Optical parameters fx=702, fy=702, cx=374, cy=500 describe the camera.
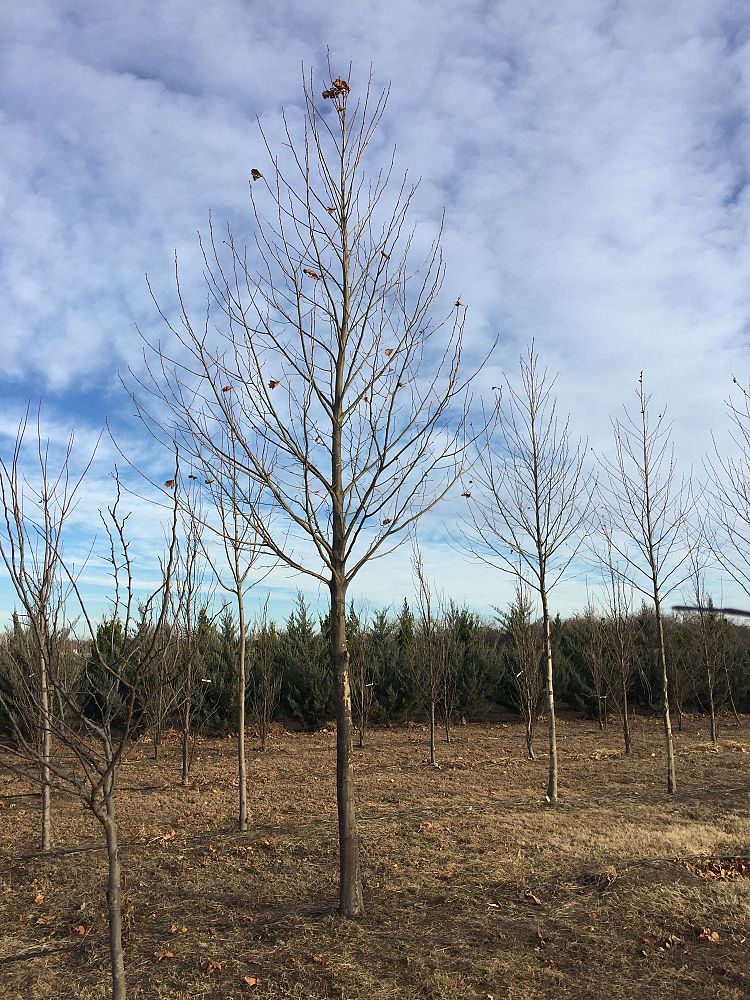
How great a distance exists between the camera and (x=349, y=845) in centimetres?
461

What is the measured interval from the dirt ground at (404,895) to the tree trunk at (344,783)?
0.54ft

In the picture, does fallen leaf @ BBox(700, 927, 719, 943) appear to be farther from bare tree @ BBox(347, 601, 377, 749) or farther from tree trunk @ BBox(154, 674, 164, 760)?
bare tree @ BBox(347, 601, 377, 749)

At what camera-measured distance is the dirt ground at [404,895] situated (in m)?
4.03

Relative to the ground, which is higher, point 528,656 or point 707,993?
point 528,656

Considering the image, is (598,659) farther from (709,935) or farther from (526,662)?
(709,935)

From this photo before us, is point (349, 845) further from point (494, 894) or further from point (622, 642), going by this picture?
point (622, 642)

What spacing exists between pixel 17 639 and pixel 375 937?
25.4 ft

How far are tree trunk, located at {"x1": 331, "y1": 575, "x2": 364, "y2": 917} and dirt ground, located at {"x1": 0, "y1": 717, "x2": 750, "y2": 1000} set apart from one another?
0.54ft

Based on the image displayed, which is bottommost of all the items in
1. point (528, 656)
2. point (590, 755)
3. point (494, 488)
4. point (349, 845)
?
point (590, 755)

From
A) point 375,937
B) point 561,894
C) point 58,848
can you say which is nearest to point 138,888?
point 58,848

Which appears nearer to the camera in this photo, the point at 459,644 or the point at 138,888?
the point at 138,888

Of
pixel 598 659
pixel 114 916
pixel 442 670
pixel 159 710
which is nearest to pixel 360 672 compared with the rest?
pixel 442 670

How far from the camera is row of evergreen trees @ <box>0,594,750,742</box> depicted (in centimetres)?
1418

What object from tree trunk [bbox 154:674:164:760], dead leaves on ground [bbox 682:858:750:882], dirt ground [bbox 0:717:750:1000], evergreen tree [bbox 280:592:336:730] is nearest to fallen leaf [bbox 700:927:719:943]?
dirt ground [bbox 0:717:750:1000]
